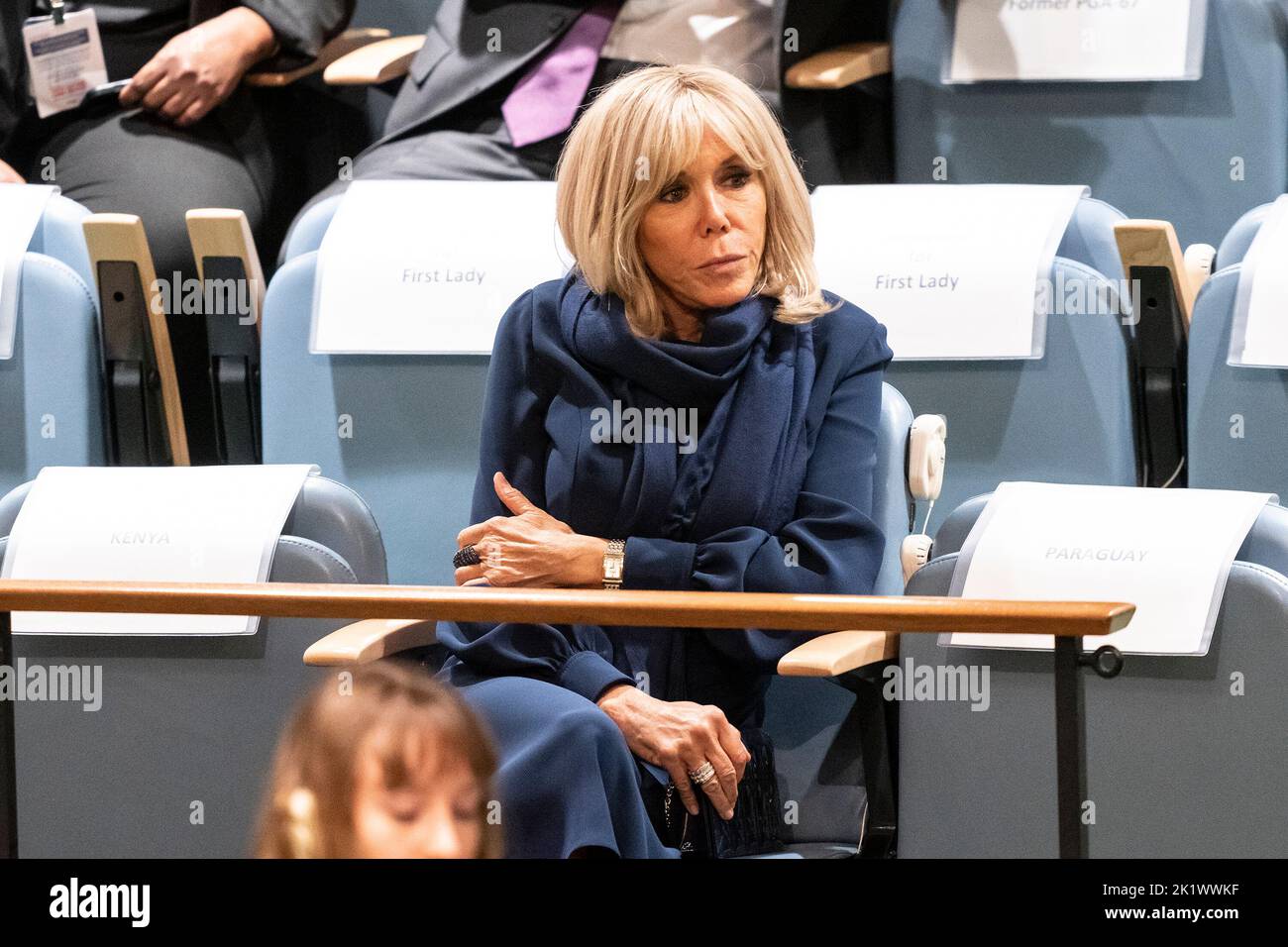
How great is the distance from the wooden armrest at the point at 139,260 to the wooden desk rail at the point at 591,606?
78cm

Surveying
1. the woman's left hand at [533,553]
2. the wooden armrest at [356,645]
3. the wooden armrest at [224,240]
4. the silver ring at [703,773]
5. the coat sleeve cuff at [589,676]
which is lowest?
the silver ring at [703,773]

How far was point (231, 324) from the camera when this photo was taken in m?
1.75

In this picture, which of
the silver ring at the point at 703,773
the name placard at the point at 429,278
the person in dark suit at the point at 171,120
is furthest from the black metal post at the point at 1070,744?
the person in dark suit at the point at 171,120

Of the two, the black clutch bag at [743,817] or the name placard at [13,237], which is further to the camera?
the name placard at [13,237]

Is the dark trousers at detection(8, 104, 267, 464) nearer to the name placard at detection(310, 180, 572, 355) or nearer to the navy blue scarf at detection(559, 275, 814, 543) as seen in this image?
the name placard at detection(310, 180, 572, 355)

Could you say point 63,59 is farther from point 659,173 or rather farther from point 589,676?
point 589,676

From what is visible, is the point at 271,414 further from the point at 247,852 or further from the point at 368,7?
the point at 368,7

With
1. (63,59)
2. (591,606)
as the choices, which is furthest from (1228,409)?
(63,59)

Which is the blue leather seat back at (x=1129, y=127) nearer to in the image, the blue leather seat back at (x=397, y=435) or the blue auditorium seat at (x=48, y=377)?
the blue leather seat back at (x=397, y=435)

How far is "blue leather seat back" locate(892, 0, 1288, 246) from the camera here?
191 centimetres

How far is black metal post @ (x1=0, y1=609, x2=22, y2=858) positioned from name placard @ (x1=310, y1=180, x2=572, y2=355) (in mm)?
663

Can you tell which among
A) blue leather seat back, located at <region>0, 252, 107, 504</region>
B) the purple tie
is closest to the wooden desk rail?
blue leather seat back, located at <region>0, 252, 107, 504</region>

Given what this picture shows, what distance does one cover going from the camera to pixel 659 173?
135 cm

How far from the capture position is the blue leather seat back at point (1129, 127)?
191cm
